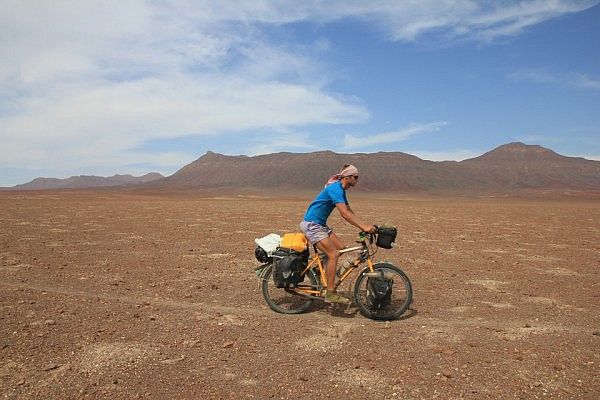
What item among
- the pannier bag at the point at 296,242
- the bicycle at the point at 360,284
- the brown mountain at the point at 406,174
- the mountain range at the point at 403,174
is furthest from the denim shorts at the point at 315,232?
the brown mountain at the point at 406,174

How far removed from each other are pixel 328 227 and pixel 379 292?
114cm

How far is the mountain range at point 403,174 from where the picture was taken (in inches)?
6280

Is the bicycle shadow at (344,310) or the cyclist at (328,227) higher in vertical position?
the cyclist at (328,227)

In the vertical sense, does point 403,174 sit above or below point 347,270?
above

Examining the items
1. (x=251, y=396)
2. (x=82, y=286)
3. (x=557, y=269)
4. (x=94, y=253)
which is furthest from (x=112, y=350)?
(x=557, y=269)

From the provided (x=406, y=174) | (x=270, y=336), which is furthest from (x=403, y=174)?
(x=270, y=336)

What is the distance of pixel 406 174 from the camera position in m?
171

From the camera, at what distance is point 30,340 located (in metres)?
5.28

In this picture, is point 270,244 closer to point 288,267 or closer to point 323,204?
point 288,267

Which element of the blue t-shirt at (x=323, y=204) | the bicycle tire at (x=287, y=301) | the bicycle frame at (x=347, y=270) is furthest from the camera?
the bicycle tire at (x=287, y=301)

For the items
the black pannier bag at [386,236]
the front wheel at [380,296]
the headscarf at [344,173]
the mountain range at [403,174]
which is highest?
the mountain range at [403,174]

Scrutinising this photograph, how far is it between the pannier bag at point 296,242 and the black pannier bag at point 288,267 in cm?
7

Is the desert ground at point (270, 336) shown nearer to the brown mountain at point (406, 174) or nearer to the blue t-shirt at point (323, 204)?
the blue t-shirt at point (323, 204)

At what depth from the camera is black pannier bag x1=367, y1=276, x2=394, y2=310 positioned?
6.24 metres
